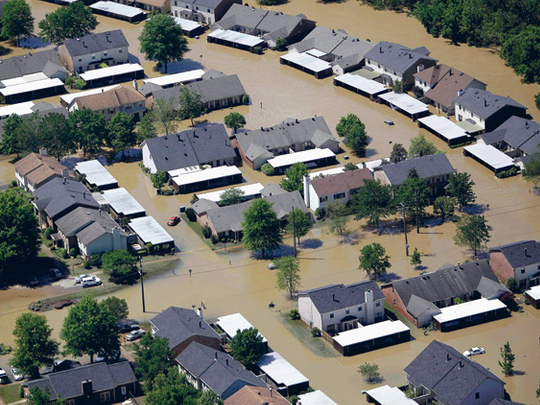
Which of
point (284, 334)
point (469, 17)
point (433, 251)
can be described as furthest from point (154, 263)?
point (469, 17)

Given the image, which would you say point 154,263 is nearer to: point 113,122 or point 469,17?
point 113,122

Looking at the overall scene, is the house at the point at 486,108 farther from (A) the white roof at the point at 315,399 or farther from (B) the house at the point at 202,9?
(A) the white roof at the point at 315,399

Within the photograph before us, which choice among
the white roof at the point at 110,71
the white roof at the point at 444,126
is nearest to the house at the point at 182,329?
the white roof at the point at 444,126

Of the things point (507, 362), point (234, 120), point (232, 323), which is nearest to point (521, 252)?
point (507, 362)

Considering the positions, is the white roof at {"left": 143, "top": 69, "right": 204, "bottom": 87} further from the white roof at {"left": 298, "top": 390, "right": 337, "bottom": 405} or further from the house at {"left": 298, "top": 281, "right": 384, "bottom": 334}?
the white roof at {"left": 298, "top": 390, "right": 337, "bottom": 405}

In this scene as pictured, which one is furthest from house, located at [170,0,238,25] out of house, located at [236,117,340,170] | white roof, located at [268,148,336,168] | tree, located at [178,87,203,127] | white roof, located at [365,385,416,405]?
white roof, located at [365,385,416,405]

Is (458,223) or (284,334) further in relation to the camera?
(458,223)
